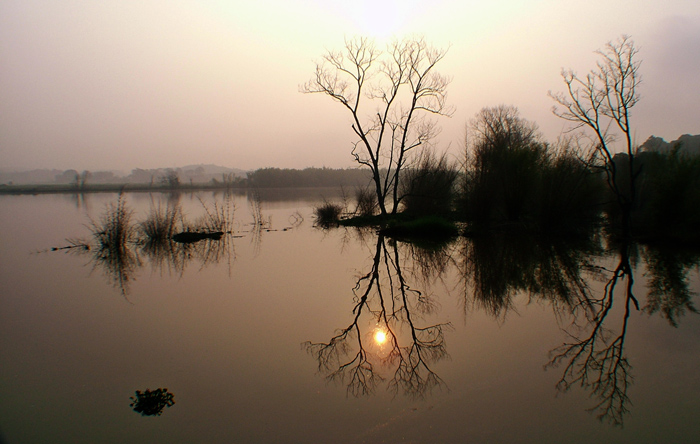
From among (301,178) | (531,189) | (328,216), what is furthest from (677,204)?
(301,178)

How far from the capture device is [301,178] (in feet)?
329

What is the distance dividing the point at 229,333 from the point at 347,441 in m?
2.77

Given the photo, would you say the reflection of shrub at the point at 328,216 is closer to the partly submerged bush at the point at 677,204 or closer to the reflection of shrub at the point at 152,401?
the partly submerged bush at the point at 677,204

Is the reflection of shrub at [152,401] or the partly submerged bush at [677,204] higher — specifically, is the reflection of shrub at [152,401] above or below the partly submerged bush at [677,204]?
below

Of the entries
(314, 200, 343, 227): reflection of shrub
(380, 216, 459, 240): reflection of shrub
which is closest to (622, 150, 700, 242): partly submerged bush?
→ (380, 216, 459, 240): reflection of shrub

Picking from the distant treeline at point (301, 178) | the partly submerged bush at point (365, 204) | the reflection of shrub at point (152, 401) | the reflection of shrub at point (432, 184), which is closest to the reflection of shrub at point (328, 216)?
the partly submerged bush at point (365, 204)

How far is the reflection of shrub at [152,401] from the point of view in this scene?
3411 millimetres

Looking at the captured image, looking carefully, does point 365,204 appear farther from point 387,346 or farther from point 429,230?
point 387,346

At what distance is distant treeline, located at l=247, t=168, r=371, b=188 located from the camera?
321 ft

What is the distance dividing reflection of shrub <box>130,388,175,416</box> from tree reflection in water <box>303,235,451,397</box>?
144 cm

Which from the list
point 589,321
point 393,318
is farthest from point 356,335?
point 589,321

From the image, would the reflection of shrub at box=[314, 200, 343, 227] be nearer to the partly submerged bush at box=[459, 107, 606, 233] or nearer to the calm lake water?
the partly submerged bush at box=[459, 107, 606, 233]

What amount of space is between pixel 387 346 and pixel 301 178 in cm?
9710

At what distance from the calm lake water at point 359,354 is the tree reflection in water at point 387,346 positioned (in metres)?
0.03
